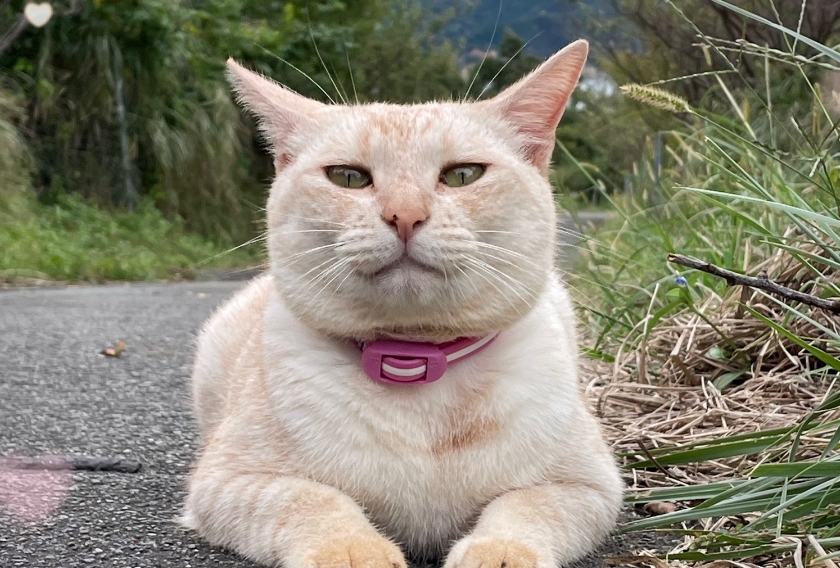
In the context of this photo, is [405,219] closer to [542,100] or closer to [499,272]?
[499,272]

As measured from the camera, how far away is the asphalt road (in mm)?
1796

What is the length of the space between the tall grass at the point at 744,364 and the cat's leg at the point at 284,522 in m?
0.58

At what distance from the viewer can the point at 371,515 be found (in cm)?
179

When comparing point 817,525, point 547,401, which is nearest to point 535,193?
point 547,401

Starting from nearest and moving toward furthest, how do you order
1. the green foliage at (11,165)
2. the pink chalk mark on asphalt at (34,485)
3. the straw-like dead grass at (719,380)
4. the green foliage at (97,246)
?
the pink chalk mark on asphalt at (34,485), the straw-like dead grass at (719,380), the green foliage at (97,246), the green foliage at (11,165)

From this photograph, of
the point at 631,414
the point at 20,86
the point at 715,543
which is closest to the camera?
the point at 715,543

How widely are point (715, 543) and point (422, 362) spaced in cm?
67

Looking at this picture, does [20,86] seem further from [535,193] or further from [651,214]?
[535,193]

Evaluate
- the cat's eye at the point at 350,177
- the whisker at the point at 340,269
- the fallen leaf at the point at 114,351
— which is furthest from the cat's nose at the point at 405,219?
the fallen leaf at the point at 114,351

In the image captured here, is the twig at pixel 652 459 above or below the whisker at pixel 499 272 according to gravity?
below

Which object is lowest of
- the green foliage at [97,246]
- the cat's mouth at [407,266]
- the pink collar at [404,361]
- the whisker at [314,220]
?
the green foliage at [97,246]

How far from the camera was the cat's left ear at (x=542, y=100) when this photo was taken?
6.66ft

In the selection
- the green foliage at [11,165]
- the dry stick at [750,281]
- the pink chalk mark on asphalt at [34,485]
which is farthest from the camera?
the green foliage at [11,165]

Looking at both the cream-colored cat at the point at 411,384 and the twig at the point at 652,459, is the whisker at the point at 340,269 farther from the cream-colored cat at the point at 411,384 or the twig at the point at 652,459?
the twig at the point at 652,459
